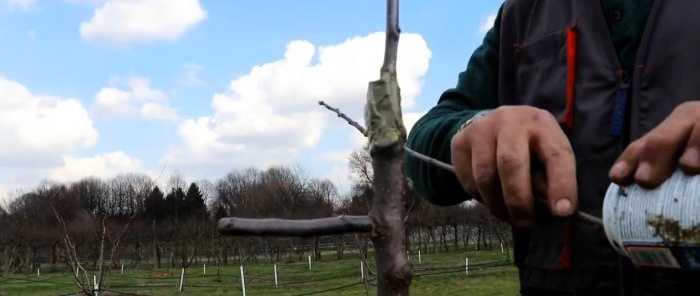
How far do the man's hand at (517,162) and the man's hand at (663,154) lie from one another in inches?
3.4

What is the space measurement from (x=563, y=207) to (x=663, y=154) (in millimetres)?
146

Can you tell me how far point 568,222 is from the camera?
115 cm

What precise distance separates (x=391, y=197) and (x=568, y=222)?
34 centimetres

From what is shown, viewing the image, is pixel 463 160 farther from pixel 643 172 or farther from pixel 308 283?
pixel 308 283

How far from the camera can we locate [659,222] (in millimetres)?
799

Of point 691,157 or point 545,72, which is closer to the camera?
point 691,157

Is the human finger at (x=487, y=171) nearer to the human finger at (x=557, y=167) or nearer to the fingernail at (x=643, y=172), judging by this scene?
the human finger at (x=557, y=167)

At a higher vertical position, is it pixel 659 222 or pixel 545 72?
pixel 545 72

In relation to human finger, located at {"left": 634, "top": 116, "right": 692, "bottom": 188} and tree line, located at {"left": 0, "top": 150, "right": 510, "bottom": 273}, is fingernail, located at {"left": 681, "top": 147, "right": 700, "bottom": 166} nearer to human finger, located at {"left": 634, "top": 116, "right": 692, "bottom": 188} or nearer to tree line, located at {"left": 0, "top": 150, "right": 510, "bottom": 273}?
human finger, located at {"left": 634, "top": 116, "right": 692, "bottom": 188}

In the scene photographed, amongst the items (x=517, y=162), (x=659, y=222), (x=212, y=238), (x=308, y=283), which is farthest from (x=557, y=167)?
(x=212, y=238)

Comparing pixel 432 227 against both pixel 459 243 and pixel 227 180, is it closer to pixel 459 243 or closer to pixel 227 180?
pixel 459 243

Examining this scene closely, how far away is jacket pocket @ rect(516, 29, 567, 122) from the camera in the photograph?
4.12 ft

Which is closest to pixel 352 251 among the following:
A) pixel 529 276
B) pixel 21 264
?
pixel 21 264

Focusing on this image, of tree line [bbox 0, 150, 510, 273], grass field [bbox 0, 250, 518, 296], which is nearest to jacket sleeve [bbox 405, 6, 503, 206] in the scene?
grass field [bbox 0, 250, 518, 296]
